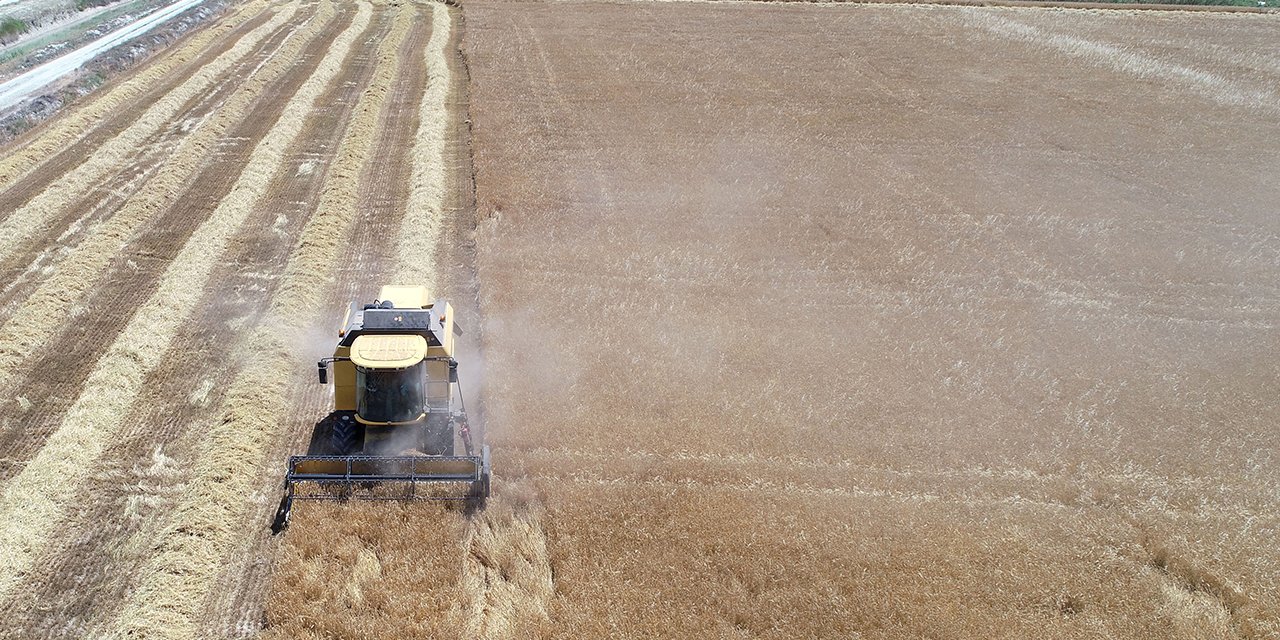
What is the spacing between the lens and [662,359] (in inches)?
535

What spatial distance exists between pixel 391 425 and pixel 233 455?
259cm

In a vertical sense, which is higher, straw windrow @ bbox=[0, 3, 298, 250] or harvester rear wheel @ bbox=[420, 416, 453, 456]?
straw windrow @ bbox=[0, 3, 298, 250]

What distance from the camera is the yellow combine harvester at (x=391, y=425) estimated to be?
9.83 meters

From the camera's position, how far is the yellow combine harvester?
9828 millimetres

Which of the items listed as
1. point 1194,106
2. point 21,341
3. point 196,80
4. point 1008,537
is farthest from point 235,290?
point 1194,106

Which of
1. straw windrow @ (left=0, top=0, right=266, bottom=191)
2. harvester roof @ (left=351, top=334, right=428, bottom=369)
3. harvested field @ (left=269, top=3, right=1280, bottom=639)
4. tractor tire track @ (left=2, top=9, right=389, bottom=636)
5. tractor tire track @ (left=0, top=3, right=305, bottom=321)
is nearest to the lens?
tractor tire track @ (left=2, top=9, right=389, bottom=636)

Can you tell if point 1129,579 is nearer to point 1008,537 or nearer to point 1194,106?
point 1008,537

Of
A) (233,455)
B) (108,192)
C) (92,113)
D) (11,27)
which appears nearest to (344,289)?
(233,455)

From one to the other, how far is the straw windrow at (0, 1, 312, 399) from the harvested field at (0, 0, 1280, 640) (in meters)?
0.10

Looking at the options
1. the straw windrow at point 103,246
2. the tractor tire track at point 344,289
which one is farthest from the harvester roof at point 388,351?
the straw windrow at point 103,246

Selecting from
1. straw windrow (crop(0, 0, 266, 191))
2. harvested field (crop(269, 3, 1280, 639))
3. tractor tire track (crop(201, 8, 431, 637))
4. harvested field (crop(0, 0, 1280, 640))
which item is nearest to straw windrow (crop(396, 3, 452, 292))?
harvested field (crop(0, 0, 1280, 640))

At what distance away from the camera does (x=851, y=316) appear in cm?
1539

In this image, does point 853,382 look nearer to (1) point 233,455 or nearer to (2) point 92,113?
(1) point 233,455

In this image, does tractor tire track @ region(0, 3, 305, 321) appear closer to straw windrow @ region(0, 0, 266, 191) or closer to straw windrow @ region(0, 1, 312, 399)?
straw windrow @ region(0, 1, 312, 399)
